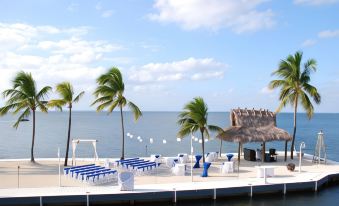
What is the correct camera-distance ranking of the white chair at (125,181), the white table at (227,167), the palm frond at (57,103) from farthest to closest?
the palm frond at (57,103), the white table at (227,167), the white chair at (125,181)

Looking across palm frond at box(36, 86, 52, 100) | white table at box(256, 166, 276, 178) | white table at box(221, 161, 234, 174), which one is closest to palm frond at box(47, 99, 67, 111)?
palm frond at box(36, 86, 52, 100)

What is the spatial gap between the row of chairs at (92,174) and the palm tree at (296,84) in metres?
13.4

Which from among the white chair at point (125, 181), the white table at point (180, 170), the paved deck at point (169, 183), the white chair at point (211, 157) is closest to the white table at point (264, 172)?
the paved deck at point (169, 183)

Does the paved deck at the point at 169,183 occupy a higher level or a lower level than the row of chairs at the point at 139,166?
lower

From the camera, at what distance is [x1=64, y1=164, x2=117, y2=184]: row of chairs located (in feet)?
57.1

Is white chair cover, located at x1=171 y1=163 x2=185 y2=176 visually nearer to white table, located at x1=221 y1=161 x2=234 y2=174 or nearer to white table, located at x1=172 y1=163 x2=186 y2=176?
white table, located at x1=172 y1=163 x2=186 y2=176

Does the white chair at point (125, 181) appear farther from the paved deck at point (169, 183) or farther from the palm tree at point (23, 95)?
the palm tree at point (23, 95)

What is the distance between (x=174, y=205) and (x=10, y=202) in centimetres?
660

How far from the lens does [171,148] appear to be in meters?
51.1

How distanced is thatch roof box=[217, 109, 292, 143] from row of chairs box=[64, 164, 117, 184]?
28.2ft

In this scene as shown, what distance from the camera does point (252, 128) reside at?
24.7m

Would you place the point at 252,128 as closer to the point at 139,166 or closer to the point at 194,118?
the point at 194,118

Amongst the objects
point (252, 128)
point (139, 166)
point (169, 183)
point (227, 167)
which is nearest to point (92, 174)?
point (139, 166)

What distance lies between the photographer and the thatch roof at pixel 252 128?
2380 centimetres
